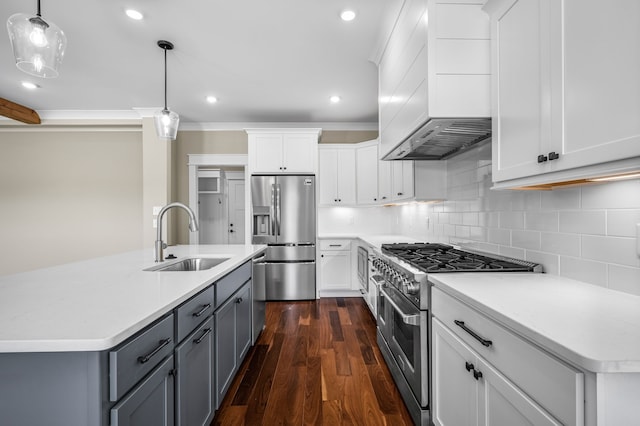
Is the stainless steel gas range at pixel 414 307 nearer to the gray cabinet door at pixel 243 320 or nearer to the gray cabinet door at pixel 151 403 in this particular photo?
the gray cabinet door at pixel 243 320

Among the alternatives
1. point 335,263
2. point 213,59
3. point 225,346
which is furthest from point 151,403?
point 335,263

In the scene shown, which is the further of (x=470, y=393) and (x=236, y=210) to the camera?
(x=236, y=210)

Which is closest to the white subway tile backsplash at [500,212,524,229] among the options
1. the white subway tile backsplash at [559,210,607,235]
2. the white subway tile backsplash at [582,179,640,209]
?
the white subway tile backsplash at [559,210,607,235]

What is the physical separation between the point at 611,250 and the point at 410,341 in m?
1.04

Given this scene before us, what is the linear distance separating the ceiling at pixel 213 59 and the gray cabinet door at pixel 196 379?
7.35ft

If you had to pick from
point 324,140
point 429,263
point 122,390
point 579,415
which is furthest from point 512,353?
point 324,140

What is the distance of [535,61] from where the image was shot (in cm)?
123

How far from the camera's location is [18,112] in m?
4.14

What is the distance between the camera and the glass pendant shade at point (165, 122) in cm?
258

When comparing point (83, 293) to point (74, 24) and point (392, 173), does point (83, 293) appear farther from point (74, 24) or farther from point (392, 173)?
point (392, 173)

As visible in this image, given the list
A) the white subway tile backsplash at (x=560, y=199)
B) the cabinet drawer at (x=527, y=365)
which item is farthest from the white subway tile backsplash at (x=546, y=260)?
the cabinet drawer at (x=527, y=365)

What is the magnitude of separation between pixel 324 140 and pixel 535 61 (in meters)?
3.84

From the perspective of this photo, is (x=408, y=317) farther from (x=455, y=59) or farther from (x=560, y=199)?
(x=455, y=59)

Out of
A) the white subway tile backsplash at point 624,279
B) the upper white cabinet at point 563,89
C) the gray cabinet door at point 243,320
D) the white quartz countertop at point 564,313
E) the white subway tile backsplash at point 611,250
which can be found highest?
the upper white cabinet at point 563,89
